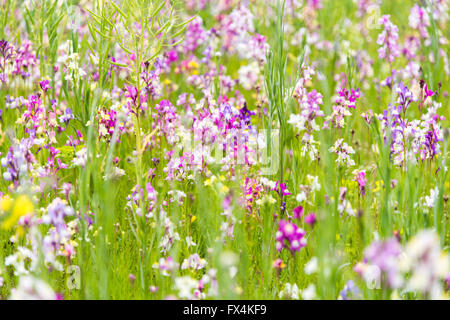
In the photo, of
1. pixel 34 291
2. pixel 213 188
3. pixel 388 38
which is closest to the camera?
pixel 34 291

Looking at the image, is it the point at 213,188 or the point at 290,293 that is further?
the point at 213,188

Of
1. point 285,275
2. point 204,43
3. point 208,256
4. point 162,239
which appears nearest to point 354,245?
point 285,275

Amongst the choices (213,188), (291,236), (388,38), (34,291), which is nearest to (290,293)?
(291,236)

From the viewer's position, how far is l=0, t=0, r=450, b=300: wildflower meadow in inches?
86.8

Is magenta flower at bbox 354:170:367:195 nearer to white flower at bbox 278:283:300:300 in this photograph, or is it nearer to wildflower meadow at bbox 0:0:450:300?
wildflower meadow at bbox 0:0:450:300

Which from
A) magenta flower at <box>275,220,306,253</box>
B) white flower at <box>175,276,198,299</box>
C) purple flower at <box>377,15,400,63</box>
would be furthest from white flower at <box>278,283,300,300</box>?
purple flower at <box>377,15,400,63</box>

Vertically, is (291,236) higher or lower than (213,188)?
lower

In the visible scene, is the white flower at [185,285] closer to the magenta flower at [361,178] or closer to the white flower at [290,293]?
the white flower at [290,293]

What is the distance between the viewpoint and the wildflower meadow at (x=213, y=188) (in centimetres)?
221

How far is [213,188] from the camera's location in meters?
2.62

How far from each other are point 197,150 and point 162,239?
679 millimetres

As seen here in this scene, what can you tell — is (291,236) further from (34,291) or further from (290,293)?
(34,291)

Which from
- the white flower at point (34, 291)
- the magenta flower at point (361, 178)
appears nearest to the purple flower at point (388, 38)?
the magenta flower at point (361, 178)

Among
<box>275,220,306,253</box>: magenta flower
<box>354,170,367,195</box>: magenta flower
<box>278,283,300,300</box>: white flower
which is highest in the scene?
<box>354,170,367,195</box>: magenta flower
